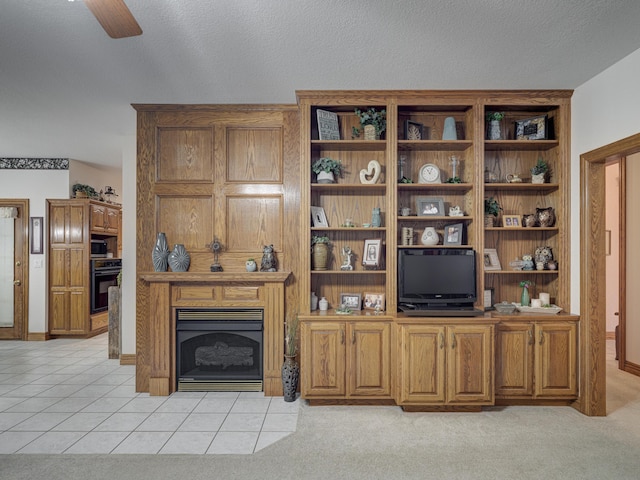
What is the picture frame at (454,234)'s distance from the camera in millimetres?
3484

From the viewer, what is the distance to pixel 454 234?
11.5 feet

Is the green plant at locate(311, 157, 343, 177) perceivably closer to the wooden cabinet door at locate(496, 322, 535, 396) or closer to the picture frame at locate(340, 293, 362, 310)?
the picture frame at locate(340, 293, 362, 310)

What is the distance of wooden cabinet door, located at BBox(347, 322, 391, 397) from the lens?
3.26 metres

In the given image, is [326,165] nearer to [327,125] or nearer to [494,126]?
[327,125]

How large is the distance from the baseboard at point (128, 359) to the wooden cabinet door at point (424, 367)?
3.17 meters

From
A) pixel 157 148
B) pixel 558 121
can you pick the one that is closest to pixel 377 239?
pixel 558 121

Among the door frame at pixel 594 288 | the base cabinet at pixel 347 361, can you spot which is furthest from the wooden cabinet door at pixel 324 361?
the door frame at pixel 594 288

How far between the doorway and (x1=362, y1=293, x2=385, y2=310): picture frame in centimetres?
530

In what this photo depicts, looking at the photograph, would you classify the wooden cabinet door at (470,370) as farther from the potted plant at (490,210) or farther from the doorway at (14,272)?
the doorway at (14,272)

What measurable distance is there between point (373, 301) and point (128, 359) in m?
3.02

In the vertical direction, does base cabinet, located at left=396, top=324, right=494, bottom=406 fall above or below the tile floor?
above

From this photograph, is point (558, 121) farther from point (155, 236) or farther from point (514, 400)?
point (155, 236)

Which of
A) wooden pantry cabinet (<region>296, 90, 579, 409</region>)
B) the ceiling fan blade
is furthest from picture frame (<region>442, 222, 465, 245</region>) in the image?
the ceiling fan blade

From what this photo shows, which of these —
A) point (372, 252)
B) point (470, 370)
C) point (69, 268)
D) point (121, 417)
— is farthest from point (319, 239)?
point (69, 268)
